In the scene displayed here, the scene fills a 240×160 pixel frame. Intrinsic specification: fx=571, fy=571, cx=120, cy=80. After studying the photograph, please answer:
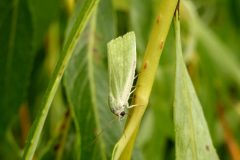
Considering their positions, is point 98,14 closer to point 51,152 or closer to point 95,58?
point 95,58

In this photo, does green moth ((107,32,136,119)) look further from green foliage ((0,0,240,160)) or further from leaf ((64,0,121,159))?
leaf ((64,0,121,159))

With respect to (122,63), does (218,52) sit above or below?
below

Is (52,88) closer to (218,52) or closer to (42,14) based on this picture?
(42,14)

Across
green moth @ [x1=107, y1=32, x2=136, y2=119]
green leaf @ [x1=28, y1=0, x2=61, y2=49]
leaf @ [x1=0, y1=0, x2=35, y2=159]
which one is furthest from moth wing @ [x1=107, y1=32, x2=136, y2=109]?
green leaf @ [x1=28, y1=0, x2=61, y2=49]

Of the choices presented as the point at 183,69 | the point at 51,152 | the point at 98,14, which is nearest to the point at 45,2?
the point at 98,14

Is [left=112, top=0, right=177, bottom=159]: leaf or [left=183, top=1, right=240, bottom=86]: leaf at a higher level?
[left=112, top=0, right=177, bottom=159]: leaf

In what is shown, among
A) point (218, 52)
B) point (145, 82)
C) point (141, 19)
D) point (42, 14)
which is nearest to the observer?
point (145, 82)

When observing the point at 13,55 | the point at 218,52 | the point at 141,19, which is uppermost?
the point at 13,55

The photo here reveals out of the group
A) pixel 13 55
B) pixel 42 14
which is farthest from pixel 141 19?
pixel 13 55
